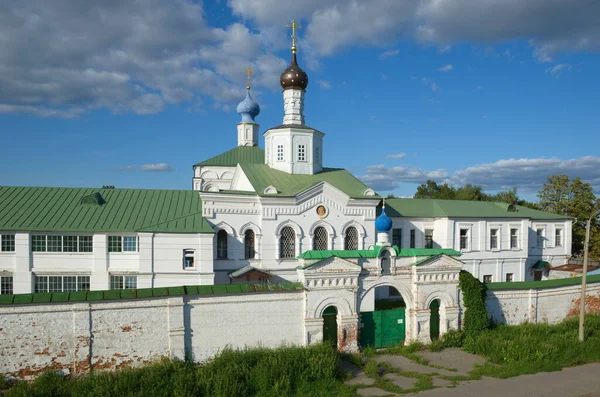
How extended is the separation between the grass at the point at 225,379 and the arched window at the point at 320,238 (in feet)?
28.7

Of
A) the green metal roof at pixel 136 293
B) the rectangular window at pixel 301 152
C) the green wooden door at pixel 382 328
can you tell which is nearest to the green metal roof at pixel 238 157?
the rectangular window at pixel 301 152

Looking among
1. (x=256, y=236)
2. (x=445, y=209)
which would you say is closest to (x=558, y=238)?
(x=445, y=209)

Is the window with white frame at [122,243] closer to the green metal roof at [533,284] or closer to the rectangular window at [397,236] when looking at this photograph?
the rectangular window at [397,236]

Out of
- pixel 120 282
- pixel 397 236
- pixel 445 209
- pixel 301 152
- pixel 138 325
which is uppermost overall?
pixel 301 152

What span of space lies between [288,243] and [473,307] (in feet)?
27.6

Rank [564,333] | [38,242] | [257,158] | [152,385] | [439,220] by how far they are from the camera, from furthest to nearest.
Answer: [257,158], [439,220], [38,242], [564,333], [152,385]

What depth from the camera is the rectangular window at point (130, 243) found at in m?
19.5

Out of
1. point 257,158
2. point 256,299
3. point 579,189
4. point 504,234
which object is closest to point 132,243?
point 256,299

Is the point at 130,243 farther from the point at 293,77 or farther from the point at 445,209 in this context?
the point at 445,209

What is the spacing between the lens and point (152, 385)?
11.0 metres

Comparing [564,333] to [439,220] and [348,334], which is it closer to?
[348,334]

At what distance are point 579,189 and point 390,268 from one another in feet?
84.0

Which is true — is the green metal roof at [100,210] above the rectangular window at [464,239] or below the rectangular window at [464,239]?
above

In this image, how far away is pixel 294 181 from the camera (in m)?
22.9
